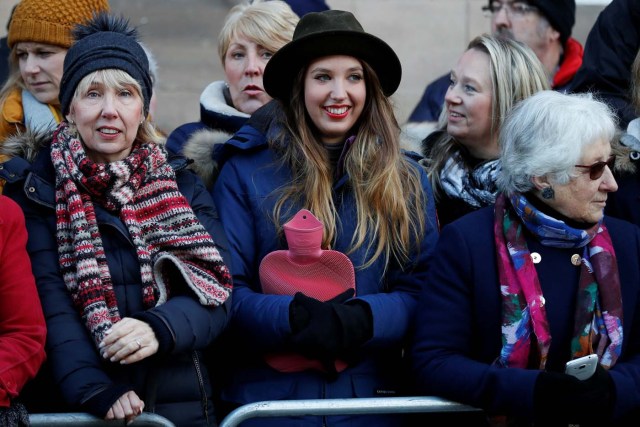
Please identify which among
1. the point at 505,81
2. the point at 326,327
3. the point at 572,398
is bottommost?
the point at 572,398

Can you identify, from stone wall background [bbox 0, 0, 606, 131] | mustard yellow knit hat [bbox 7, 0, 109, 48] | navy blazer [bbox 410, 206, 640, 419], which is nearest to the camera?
navy blazer [bbox 410, 206, 640, 419]

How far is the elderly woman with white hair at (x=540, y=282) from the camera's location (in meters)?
4.24

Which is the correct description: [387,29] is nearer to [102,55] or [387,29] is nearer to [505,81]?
[505,81]

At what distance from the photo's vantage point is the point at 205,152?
4.98 meters

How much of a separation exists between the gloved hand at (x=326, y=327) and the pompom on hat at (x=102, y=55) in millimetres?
987

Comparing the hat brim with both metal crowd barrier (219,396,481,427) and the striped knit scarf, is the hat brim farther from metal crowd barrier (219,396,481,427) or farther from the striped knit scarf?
metal crowd barrier (219,396,481,427)

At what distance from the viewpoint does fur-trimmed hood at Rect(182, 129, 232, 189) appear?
4.91m

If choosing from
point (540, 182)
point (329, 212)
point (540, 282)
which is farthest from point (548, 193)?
point (329, 212)

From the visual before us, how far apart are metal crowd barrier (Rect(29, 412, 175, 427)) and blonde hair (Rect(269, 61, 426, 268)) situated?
947mm

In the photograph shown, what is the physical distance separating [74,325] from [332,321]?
89cm

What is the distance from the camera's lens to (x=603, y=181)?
4391 mm

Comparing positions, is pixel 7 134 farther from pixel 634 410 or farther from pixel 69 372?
pixel 634 410

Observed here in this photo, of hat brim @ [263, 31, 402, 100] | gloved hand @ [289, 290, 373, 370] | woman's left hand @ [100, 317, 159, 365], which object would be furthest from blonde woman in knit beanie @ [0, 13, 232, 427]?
hat brim @ [263, 31, 402, 100]

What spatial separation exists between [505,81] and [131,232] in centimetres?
180
